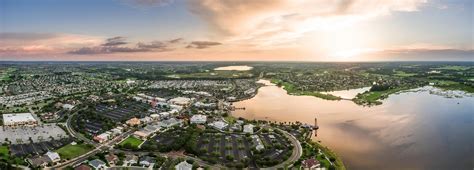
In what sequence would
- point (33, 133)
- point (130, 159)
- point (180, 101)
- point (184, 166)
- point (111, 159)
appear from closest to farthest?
point (184, 166) < point (111, 159) < point (130, 159) < point (33, 133) < point (180, 101)

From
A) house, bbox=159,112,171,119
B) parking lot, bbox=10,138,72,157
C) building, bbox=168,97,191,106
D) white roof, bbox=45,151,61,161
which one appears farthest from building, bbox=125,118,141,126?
building, bbox=168,97,191,106

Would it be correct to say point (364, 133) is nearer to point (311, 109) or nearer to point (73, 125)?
point (311, 109)

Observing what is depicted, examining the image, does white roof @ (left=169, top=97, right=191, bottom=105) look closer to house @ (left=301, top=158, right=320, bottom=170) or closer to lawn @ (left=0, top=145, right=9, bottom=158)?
lawn @ (left=0, top=145, right=9, bottom=158)

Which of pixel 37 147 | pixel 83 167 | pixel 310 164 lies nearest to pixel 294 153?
pixel 310 164

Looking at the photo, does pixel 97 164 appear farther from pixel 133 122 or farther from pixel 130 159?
pixel 133 122

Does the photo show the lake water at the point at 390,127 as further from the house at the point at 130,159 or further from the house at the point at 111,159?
the house at the point at 111,159

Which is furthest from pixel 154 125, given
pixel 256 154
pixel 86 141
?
pixel 256 154

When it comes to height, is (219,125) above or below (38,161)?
above
